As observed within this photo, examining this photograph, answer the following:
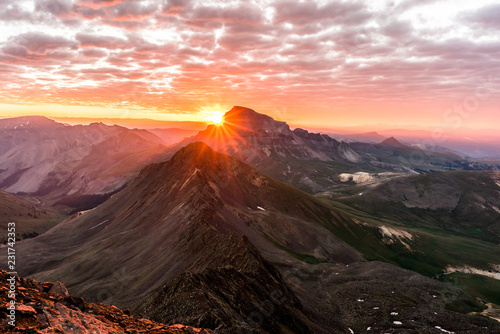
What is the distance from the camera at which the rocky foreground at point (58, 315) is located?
21.0 metres

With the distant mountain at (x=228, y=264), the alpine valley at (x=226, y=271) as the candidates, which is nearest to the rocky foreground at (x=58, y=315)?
the alpine valley at (x=226, y=271)

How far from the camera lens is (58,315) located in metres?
24.2

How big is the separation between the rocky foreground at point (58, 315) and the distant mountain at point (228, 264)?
1058 centimetres

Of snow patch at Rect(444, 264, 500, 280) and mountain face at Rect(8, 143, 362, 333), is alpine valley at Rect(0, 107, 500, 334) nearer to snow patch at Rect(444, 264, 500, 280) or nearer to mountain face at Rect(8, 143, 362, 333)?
mountain face at Rect(8, 143, 362, 333)

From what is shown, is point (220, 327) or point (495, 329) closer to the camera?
point (220, 327)

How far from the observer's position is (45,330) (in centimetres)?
2106

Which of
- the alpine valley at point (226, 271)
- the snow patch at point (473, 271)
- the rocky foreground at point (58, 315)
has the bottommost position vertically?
the snow patch at point (473, 271)

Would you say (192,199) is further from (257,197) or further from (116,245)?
(257,197)

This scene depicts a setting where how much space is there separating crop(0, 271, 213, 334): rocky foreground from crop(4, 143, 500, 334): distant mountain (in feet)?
34.7

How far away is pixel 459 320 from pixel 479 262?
158 m

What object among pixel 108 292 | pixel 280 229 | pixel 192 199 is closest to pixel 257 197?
pixel 280 229

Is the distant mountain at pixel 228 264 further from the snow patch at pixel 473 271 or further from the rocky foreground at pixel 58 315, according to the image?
the snow patch at pixel 473 271

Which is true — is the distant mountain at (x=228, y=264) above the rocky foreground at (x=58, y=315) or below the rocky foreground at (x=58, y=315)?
below

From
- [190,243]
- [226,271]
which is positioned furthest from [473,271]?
[226,271]
